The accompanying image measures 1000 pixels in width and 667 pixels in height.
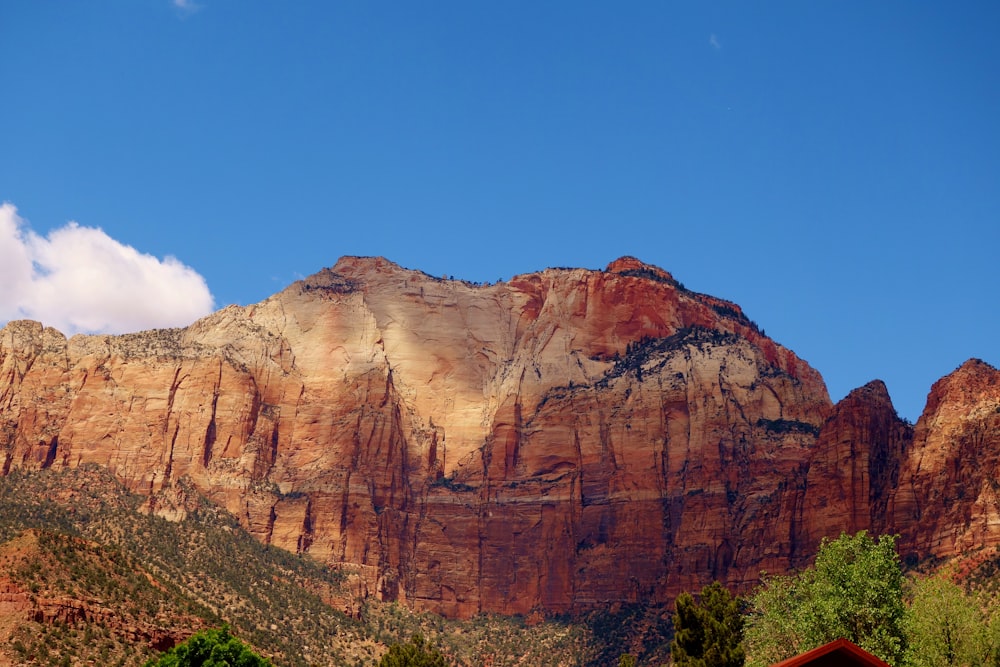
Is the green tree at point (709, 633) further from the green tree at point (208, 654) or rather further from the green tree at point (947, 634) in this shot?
the green tree at point (208, 654)

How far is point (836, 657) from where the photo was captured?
34844mm

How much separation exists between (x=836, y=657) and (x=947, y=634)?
816 inches

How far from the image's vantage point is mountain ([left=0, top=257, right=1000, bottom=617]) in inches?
5546

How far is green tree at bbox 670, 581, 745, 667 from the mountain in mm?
63858

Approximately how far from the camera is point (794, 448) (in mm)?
148250

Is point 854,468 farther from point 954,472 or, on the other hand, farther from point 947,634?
point 947,634

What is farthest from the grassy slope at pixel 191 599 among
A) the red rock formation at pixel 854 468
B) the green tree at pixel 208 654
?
the red rock formation at pixel 854 468

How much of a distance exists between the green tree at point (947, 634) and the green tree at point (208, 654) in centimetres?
3590

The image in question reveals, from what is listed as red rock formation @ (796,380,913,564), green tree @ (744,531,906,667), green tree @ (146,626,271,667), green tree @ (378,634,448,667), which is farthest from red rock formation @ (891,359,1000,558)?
green tree @ (146,626,271,667)

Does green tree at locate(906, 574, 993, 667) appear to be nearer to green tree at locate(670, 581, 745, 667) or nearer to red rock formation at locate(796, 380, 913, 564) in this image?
green tree at locate(670, 581, 745, 667)

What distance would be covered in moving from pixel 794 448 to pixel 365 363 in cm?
5557

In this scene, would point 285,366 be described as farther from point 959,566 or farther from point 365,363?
point 959,566

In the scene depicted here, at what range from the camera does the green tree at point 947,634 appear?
5222cm

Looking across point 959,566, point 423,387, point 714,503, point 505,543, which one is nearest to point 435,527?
point 505,543
